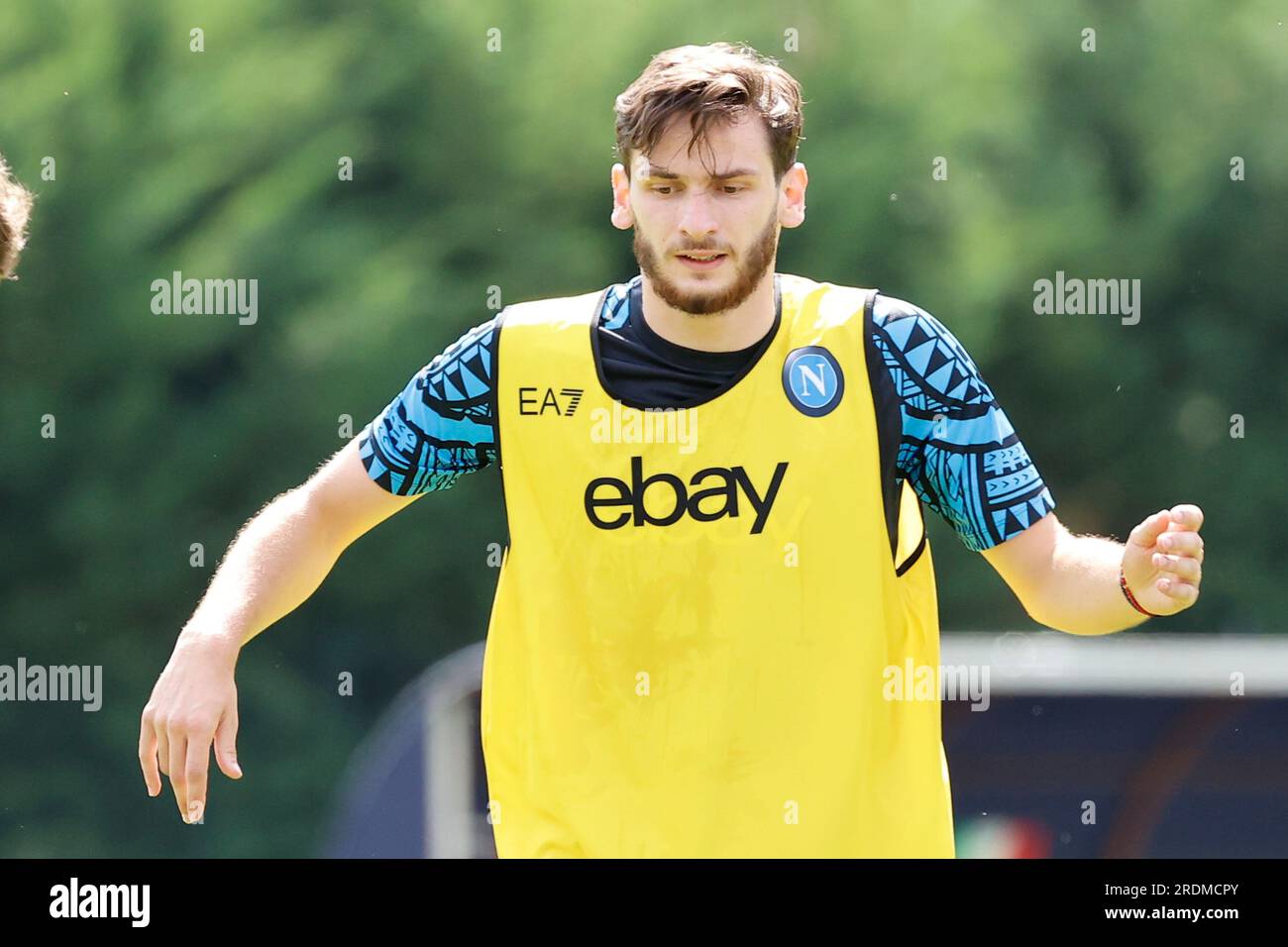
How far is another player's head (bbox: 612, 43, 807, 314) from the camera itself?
4051 mm

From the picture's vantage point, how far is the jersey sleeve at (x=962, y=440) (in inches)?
161

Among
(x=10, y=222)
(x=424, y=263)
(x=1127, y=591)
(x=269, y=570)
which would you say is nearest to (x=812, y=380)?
(x=1127, y=591)

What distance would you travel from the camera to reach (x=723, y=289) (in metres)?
4.09

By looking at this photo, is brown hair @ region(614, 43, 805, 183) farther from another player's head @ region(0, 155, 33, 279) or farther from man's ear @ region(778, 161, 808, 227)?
another player's head @ region(0, 155, 33, 279)

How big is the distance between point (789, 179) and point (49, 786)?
339 inches

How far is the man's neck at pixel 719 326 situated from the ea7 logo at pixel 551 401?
0.22 metres

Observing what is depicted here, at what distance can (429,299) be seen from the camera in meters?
11.8

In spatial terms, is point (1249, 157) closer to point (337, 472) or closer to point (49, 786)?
point (49, 786)

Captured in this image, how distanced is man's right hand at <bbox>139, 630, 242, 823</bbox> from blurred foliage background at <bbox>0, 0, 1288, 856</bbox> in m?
7.49

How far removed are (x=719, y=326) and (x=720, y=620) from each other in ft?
1.97
